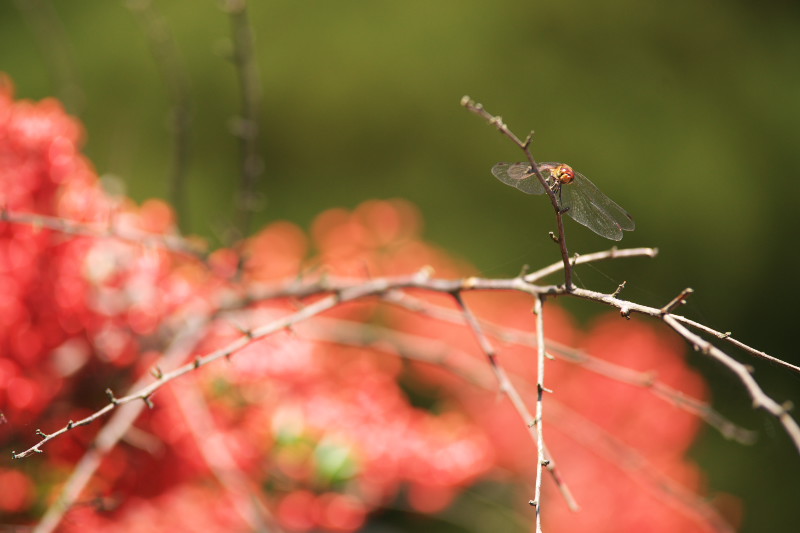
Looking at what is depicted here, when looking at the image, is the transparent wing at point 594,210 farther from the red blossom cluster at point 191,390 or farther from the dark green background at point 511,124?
the dark green background at point 511,124

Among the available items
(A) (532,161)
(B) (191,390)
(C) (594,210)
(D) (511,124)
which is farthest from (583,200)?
(D) (511,124)

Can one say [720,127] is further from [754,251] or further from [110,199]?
[110,199]

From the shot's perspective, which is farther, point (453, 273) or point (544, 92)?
point (544, 92)

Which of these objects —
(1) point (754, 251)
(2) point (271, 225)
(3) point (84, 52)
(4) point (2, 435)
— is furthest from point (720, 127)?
(4) point (2, 435)

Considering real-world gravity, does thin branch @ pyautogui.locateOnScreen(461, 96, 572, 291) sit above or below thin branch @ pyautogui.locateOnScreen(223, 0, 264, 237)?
below

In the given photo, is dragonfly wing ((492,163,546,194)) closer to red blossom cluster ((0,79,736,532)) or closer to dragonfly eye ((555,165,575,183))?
dragonfly eye ((555,165,575,183))

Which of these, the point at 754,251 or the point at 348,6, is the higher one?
the point at 348,6

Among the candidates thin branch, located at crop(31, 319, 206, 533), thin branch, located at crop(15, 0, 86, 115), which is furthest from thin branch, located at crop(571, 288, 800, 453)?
thin branch, located at crop(15, 0, 86, 115)

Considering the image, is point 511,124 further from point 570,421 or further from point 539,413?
point 539,413
